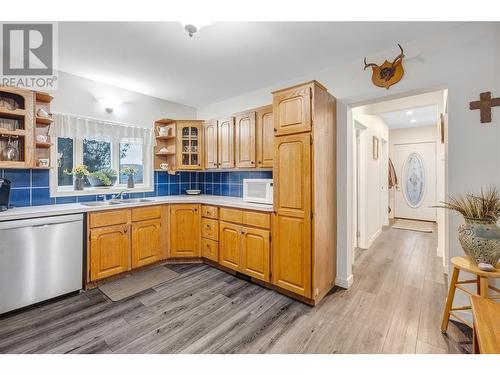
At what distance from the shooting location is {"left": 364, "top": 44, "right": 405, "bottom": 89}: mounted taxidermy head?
211 centimetres

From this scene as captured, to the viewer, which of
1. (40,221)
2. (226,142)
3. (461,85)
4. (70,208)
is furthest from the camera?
(226,142)

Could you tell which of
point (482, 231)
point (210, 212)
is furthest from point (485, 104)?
point (210, 212)

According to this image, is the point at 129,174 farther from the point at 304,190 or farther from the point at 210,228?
the point at 304,190

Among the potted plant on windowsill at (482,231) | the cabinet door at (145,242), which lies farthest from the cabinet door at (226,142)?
the potted plant on windowsill at (482,231)

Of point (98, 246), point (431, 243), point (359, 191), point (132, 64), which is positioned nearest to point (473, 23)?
point (359, 191)

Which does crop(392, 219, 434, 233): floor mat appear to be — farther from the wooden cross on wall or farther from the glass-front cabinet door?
the glass-front cabinet door

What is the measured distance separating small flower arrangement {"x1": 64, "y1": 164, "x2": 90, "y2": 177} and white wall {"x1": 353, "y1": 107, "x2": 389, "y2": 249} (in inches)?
147

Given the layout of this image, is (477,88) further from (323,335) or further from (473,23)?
(323,335)

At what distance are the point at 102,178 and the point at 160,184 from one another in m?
0.85

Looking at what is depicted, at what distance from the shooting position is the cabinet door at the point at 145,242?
2865 mm

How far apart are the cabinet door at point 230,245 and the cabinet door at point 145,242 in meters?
0.88

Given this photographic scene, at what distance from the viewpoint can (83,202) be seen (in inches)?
114

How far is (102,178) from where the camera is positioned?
309 cm

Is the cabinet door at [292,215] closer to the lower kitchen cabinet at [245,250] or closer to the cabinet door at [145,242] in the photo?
the lower kitchen cabinet at [245,250]
